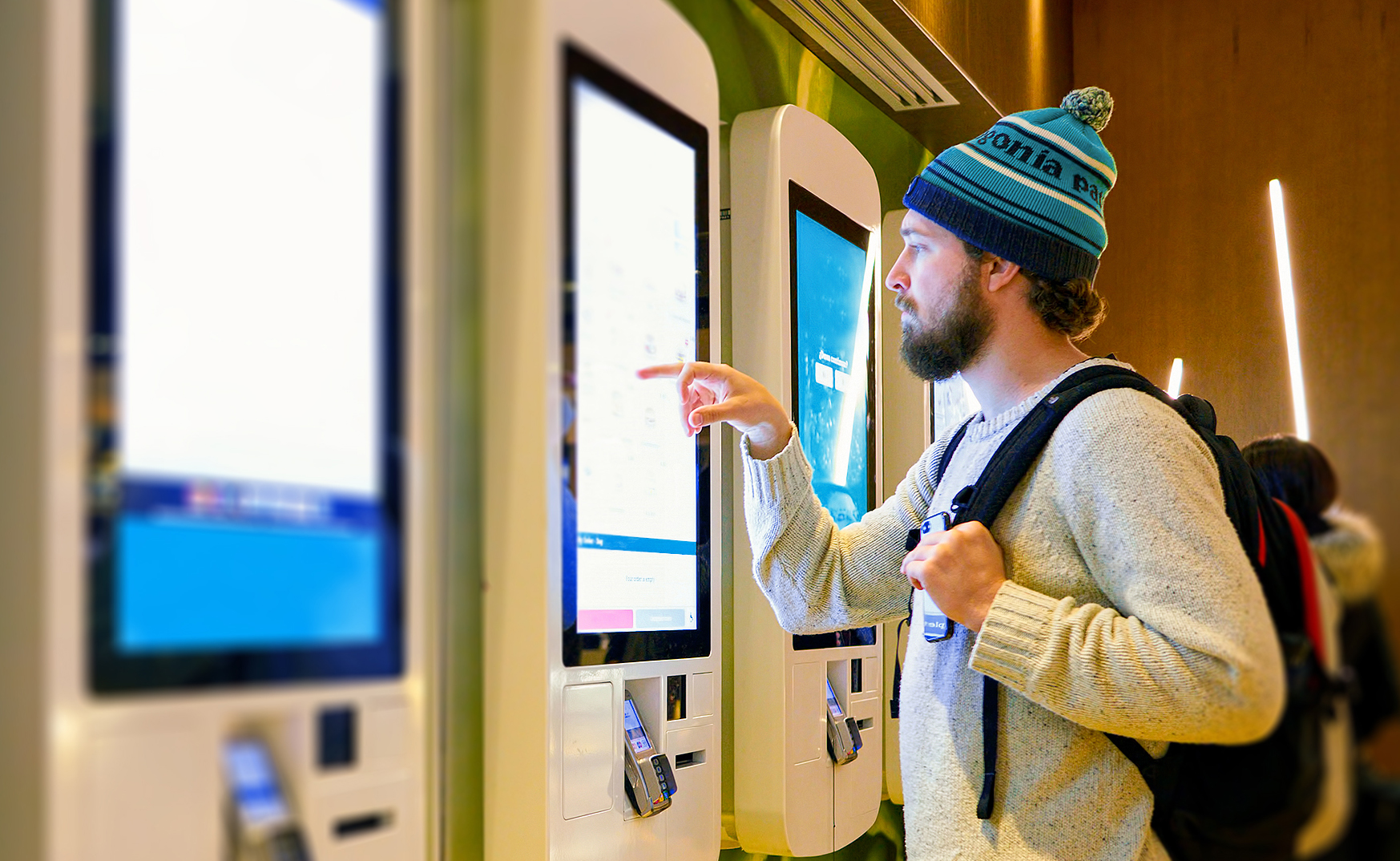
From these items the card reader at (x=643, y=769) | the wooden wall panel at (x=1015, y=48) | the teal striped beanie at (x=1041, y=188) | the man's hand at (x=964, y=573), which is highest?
the wooden wall panel at (x=1015, y=48)

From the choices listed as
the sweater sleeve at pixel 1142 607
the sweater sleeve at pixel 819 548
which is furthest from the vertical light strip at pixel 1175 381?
the sweater sleeve at pixel 819 548

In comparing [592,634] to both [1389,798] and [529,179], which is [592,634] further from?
[1389,798]

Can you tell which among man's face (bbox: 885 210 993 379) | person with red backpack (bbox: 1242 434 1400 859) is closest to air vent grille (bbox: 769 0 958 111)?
man's face (bbox: 885 210 993 379)

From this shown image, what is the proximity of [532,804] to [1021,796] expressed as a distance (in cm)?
63

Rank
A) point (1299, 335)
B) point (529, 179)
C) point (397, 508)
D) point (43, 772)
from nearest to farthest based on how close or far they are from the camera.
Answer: point (43, 772) < point (397, 508) < point (1299, 335) < point (529, 179)

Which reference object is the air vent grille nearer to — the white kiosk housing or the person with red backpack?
the white kiosk housing

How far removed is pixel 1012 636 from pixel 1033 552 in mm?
153

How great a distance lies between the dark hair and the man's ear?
64 centimetres

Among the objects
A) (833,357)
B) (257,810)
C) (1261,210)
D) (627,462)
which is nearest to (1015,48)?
(833,357)

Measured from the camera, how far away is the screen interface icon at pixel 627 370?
63.5 inches

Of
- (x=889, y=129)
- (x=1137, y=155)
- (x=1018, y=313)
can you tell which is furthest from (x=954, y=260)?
(x=889, y=129)

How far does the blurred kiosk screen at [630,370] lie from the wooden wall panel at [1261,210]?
696mm

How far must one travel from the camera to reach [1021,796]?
65.2 inches

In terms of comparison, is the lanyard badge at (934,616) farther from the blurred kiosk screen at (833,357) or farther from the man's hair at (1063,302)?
the blurred kiosk screen at (833,357)
